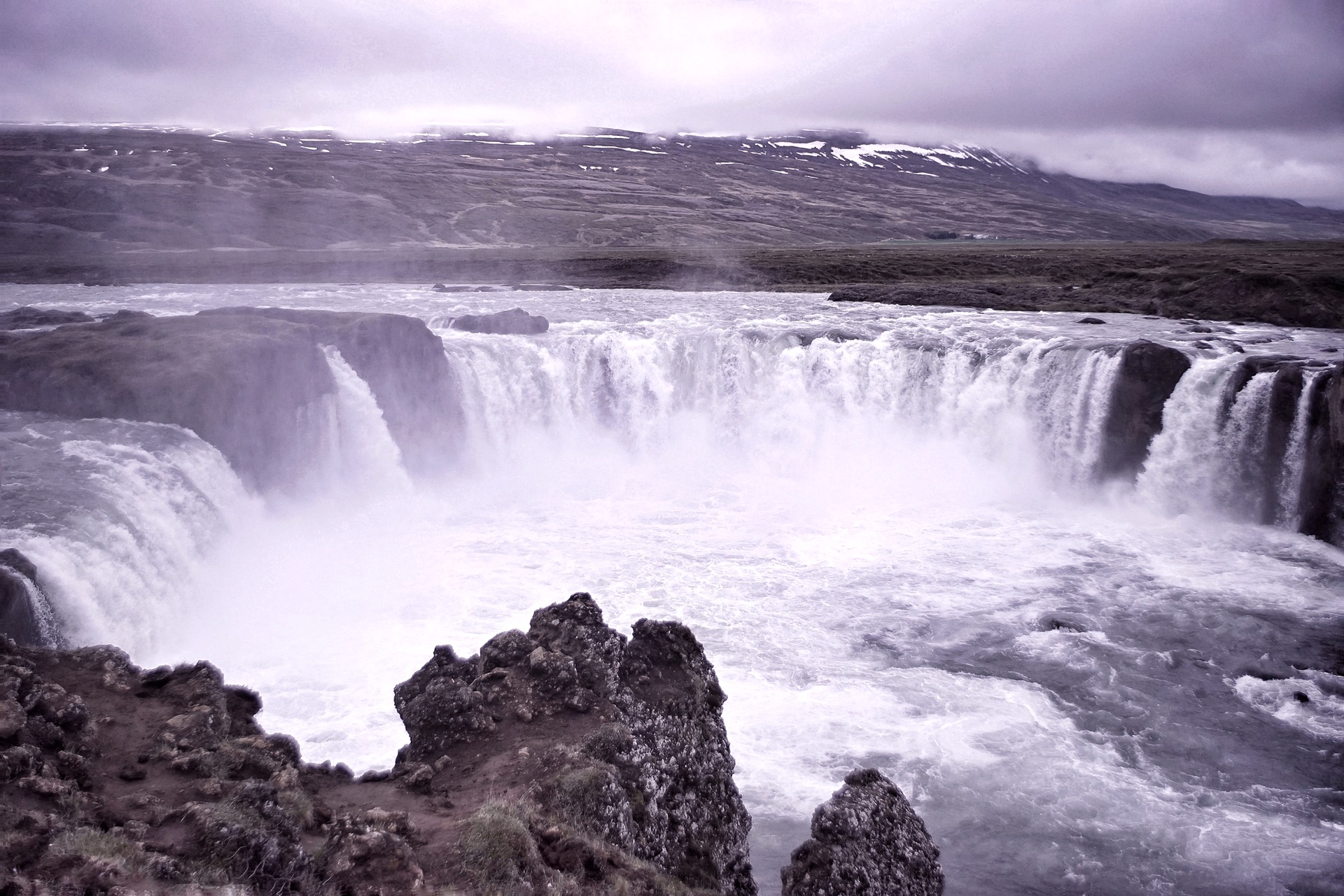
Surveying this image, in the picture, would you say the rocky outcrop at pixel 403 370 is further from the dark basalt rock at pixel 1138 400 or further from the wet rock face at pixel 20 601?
the dark basalt rock at pixel 1138 400

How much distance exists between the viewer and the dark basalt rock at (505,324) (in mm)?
27891

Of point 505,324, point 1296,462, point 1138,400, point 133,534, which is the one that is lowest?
point 133,534

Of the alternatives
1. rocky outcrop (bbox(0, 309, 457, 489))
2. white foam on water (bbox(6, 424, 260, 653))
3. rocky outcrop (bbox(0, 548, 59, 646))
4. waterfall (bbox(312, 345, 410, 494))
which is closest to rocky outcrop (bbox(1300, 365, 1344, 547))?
rocky outcrop (bbox(0, 309, 457, 489))

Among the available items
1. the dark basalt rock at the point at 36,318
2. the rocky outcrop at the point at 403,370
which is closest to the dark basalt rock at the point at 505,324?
the rocky outcrop at the point at 403,370

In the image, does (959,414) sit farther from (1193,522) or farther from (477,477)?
(477,477)

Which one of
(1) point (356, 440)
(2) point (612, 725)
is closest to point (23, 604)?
(2) point (612, 725)

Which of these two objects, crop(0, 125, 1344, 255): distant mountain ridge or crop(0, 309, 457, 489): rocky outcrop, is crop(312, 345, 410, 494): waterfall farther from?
crop(0, 125, 1344, 255): distant mountain ridge

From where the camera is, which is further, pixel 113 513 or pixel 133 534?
pixel 133 534

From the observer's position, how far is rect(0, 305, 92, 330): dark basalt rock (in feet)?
76.0

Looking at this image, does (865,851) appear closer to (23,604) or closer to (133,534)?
(23,604)

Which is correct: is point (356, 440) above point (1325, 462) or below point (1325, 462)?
below

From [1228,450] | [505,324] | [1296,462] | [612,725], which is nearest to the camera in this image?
[612,725]

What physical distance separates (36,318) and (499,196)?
231ft

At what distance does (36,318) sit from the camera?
24.1 meters
